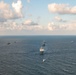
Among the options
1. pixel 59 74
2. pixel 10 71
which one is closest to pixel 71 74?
pixel 59 74

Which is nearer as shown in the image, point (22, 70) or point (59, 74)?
point (59, 74)

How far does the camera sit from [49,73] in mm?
109312

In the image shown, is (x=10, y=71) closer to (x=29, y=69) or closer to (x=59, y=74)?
(x=29, y=69)

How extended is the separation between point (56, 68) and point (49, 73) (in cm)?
1312

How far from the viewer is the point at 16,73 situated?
110125 millimetres

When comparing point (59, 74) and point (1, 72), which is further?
point (1, 72)

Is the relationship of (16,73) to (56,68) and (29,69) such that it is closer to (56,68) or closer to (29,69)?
(29,69)

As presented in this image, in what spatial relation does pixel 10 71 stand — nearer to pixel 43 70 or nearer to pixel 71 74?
pixel 43 70

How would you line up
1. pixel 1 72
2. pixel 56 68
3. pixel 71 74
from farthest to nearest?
pixel 56 68 < pixel 1 72 < pixel 71 74

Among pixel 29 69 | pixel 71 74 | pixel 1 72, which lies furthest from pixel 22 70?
pixel 71 74

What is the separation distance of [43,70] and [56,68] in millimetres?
9924

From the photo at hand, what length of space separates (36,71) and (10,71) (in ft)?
53.6

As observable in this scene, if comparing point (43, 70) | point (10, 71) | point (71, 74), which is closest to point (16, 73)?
point (10, 71)

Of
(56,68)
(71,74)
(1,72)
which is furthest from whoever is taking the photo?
(56,68)
